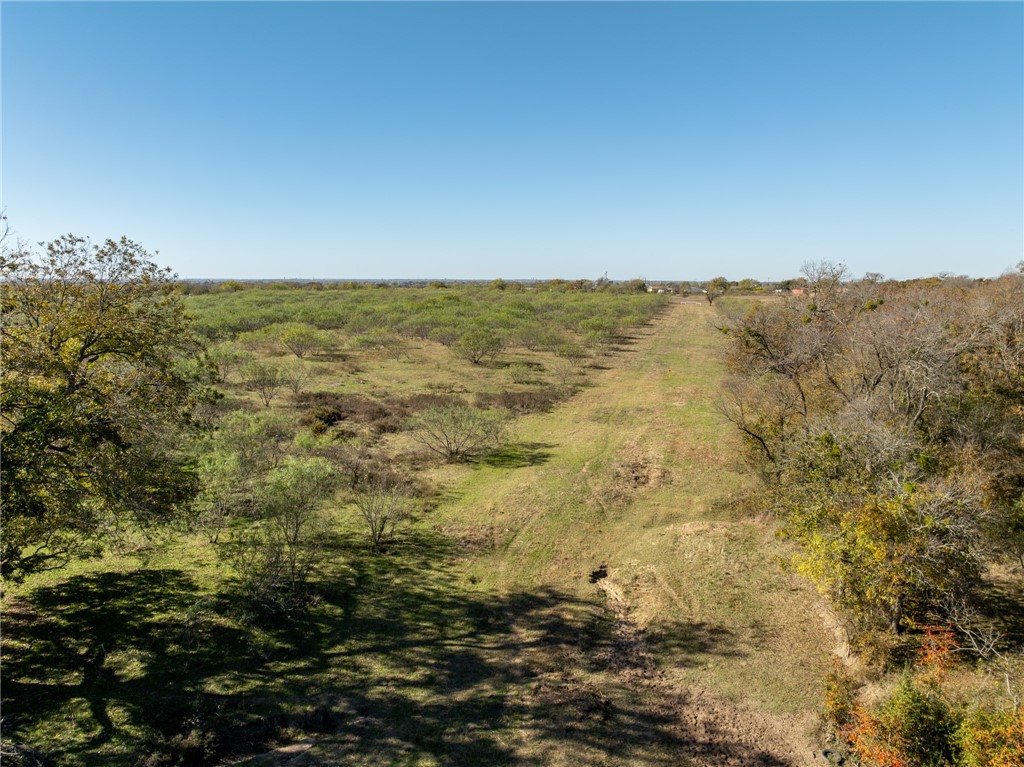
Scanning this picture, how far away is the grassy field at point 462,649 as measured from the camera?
8.97 metres

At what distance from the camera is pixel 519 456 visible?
79.6 feet

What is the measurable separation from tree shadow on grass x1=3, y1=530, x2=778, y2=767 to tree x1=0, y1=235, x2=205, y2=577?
229cm

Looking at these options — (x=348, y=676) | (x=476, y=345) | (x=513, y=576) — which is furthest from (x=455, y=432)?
(x=476, y=345)

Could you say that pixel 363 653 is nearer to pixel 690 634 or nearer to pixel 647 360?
pixel 690 634

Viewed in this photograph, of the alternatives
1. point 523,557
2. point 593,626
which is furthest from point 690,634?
point 523,557

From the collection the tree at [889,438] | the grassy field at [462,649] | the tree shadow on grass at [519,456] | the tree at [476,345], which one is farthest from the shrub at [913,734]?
the tree at [476,345]

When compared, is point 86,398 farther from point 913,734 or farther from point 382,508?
point 913,734

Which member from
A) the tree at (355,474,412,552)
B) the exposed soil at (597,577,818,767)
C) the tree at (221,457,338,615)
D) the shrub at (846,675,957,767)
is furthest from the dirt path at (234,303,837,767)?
the tree at (221,457,338,615)

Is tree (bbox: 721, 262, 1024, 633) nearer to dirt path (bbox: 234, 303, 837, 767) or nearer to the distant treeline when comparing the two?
dirt path (bbox: 234, 303, 837, 767)

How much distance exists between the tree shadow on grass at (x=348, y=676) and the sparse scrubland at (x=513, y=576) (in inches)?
2.4

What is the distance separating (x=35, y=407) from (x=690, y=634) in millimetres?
13970

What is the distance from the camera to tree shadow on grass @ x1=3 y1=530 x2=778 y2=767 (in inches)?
349

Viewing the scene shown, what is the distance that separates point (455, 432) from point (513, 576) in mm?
10176

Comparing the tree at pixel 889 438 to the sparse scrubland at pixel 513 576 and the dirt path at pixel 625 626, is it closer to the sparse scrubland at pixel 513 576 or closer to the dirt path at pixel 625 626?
the sparse scrubland at pixel 513 576
